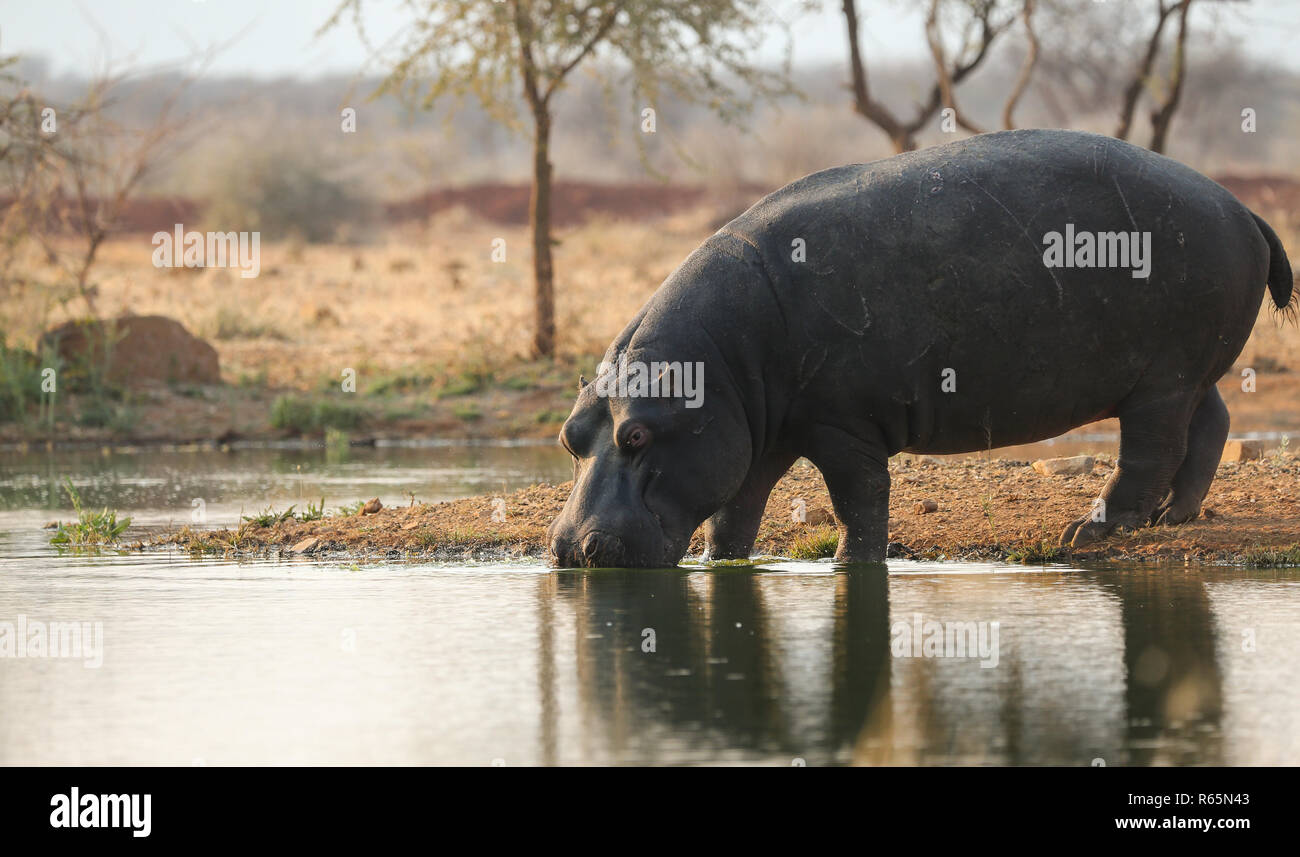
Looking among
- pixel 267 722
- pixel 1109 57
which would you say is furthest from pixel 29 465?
pixel 1109 57

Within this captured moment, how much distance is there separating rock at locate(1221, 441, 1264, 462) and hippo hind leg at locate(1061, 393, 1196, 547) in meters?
3.11

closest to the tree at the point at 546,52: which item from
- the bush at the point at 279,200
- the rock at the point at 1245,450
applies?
the rock at the point at 1245,450

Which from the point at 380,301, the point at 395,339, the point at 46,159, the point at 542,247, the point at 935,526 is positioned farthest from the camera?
the point at 380,301

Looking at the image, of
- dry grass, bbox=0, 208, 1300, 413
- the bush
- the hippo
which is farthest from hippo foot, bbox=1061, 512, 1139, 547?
the bush

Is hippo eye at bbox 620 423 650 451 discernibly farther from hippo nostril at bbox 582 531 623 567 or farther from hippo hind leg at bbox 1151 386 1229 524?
hippo hind leg at bbox 1151 386 1229 524

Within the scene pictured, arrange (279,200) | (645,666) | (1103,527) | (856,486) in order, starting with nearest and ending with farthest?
1. (645,666)
2. (856,486)
3. (1103,527)
4. (279,200)

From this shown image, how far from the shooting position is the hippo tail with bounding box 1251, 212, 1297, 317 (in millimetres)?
8852

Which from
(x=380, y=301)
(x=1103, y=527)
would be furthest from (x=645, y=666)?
(x=380, y=301)

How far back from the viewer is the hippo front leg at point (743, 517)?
873cm

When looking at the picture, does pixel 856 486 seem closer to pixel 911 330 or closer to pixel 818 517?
pixel 911 330

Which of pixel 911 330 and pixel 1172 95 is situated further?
pixel 1172 95

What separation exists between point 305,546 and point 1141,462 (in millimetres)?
4320

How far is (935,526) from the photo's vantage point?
31.0 feet
